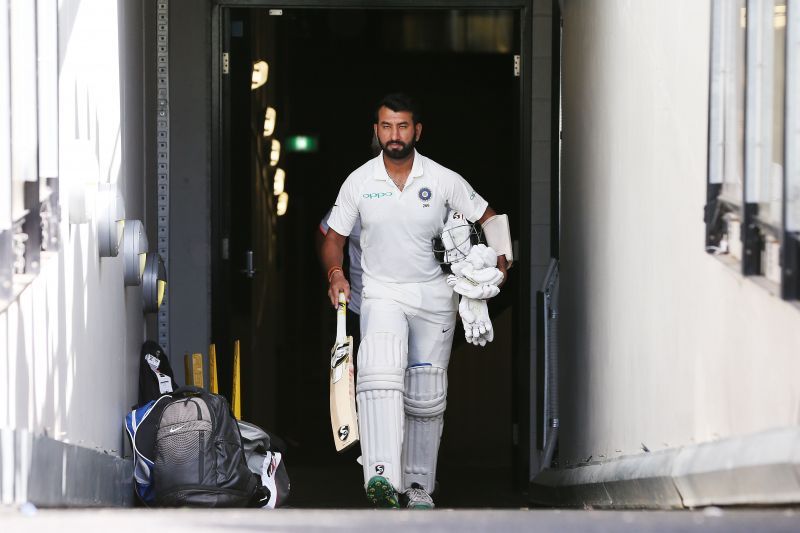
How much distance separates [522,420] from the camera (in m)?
6.23

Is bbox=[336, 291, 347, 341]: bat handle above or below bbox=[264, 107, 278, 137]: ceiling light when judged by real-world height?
below

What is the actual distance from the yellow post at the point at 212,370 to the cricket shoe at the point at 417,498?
3.65 ft

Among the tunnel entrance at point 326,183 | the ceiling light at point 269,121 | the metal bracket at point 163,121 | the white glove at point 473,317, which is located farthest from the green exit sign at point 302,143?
the white glove at point 473,317

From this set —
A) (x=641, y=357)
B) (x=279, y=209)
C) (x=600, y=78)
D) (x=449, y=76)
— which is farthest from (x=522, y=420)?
(x=449, y=76)

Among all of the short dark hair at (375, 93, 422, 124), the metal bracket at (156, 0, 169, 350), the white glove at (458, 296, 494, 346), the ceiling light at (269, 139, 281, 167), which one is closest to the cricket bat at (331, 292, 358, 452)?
the white glove at (458, 296, 494, 346)

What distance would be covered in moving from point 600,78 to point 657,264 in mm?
1320

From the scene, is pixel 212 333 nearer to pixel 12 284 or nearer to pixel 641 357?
pixel 641 357

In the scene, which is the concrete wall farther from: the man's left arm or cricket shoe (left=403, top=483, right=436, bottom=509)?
the man's left arm

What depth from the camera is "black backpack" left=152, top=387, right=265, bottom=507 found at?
4227mm

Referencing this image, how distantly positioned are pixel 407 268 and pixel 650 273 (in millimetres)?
1608

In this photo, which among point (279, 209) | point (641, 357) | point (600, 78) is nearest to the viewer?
point (641, 357)

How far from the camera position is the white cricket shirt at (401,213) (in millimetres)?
5133

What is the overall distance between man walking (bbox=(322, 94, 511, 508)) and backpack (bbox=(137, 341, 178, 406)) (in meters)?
0.72

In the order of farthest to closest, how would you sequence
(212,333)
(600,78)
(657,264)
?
(212,333) < (600,78) < (657,264)
